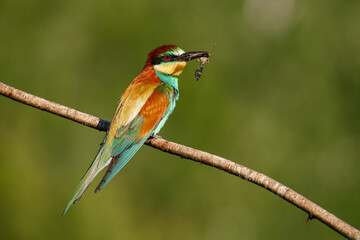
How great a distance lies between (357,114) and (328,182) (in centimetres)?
99

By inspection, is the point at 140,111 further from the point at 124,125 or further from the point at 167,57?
the point at 167,57

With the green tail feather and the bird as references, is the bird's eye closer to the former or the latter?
the bird

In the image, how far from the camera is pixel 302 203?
2189mm

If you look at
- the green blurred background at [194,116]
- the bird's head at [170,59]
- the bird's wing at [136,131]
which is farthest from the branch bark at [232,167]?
the green blurred background at [194,116]

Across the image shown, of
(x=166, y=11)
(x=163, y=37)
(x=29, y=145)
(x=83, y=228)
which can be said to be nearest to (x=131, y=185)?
(x=83, y=228)

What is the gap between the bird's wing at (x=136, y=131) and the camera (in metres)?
3.08

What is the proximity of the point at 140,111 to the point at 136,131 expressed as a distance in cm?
14

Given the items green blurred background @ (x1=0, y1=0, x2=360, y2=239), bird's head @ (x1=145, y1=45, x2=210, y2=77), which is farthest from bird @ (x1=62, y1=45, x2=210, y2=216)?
green blurred background @ (x1=0, y1=0, x2=360, y2=239)

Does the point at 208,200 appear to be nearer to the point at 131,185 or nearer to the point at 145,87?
the point at 131,185

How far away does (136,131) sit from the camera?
3.20m

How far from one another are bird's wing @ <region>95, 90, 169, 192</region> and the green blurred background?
5.52 ft

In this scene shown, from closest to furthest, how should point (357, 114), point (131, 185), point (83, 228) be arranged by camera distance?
point (83, 228) < point (131, 185) < point (357, 114)

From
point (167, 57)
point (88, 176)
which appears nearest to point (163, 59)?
point (167, 57)

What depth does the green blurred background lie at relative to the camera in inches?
196
